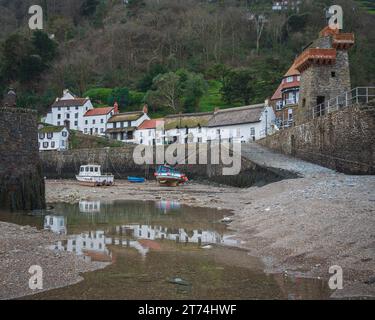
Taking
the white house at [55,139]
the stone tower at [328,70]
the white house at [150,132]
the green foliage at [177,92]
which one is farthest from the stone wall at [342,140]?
the white house at [55,139]

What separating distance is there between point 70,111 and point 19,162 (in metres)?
58.8

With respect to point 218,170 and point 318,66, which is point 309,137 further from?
point 218,170

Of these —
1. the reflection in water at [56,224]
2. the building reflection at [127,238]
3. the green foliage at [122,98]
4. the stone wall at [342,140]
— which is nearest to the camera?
the building reflection at [127,238]

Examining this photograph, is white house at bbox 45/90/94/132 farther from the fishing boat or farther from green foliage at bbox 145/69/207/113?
the fishing boat

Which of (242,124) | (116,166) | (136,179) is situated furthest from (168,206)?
(242,124)

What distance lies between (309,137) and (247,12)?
7987cm

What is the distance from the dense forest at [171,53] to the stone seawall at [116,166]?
1976cm

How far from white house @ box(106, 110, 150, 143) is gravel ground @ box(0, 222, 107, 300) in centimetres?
5536

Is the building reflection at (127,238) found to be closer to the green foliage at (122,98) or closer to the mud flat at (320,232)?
the mud flat at (320,232)

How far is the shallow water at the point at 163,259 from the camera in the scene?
27.1 feet

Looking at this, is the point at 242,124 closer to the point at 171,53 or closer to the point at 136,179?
the point at 136,179

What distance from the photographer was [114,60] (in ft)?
315

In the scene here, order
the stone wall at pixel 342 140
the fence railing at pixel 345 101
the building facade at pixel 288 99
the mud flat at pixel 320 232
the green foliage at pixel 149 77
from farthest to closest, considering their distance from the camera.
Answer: the green foliage at pixel 149 77 → the building facade at pixel 288 99 → the fence railing at pixel 345 101 → the stone wall at pixel 342 140 → the mud flat at pixel 320 232

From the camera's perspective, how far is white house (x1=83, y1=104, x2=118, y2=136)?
7356 centimetres
